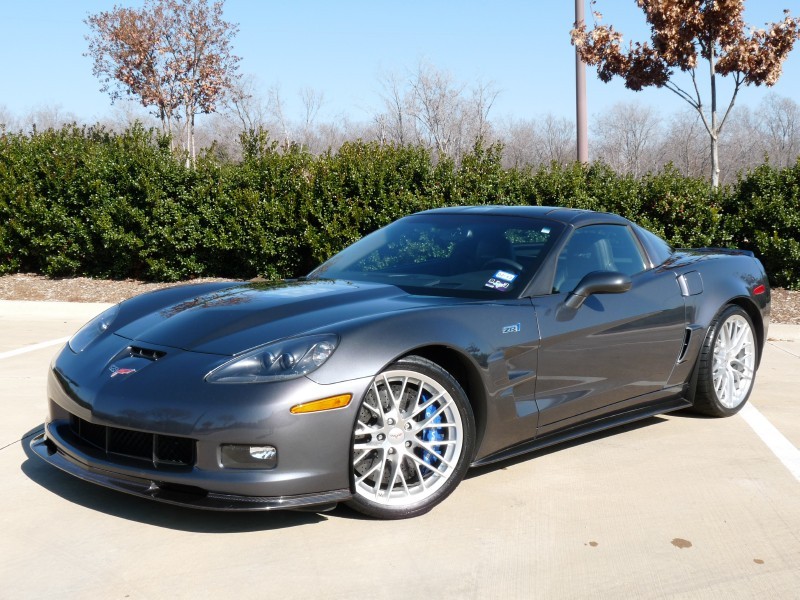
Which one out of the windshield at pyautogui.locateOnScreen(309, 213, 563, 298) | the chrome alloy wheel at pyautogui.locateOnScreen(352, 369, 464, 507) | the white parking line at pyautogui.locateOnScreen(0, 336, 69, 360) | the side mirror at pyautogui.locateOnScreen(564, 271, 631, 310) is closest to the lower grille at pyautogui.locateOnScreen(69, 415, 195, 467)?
the chrome alloy wheel at pyautogui.locateOnScreen(352, 369, 464, 507)

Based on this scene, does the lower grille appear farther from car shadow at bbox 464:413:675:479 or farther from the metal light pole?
the metal light pole

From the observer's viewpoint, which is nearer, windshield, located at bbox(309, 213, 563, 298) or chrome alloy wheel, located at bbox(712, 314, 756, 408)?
windshield, located at bbox(309, 213, 563, 298)

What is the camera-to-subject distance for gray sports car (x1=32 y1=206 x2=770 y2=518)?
3465 millimetres

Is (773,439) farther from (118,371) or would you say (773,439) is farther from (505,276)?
(118,371)

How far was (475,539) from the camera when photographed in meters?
Result: 3.65

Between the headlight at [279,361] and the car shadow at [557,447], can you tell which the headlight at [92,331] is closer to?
the headlight at [279,361]

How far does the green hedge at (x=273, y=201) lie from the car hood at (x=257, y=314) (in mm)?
7779

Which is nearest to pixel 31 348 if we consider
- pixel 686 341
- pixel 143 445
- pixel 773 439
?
pixel 143 445

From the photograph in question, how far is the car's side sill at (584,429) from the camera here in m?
4.22

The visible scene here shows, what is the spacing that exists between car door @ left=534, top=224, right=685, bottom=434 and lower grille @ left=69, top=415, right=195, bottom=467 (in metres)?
1.68

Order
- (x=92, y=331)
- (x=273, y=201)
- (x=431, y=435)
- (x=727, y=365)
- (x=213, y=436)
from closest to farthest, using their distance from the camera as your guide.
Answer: (x=213, y=436)
(x=431, y=435)
(x=92, y=331)
(x=727, y=365)
(x=273, y=201)

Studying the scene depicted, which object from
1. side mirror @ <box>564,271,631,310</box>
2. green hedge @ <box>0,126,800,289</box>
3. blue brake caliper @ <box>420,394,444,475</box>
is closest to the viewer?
blue brake caliper @ <box>420,394,444,475</box>

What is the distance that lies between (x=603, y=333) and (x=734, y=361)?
5.38 feet

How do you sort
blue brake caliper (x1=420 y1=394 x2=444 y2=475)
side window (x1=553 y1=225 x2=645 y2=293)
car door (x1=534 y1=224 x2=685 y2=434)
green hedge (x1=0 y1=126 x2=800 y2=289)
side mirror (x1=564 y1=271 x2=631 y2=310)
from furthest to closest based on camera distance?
green hedge (x1=0 y1=126 x2=800 y2=289) < side window (x1=553 y1=225 x2=645 y2=293) < side mirror (x1=564 y1=271 x2=631 y2=310) < car door (x1=534 y1=224 x2=685 y2=434) < blue brake caliper (x1=420 y1=394 x2=444 y2=475)
